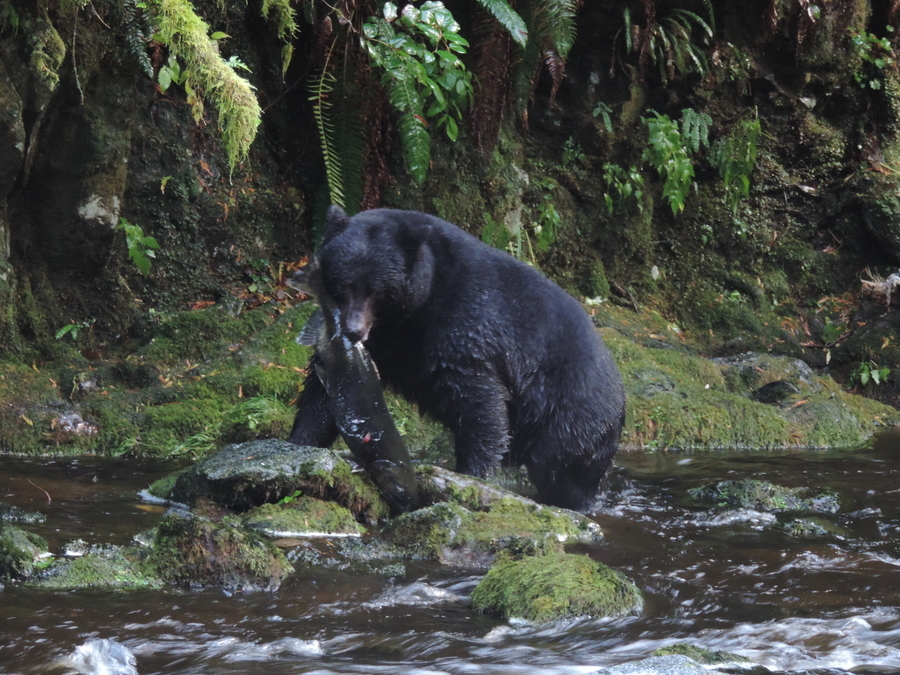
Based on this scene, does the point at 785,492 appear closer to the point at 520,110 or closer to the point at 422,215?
the point at 422,215

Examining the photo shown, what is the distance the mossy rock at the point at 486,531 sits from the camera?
4258 millimetres

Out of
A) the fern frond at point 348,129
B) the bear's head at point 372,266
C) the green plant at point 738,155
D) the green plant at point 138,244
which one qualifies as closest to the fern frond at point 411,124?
the fern frond at point 348,129

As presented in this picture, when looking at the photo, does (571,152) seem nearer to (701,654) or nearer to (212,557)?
(212,557)

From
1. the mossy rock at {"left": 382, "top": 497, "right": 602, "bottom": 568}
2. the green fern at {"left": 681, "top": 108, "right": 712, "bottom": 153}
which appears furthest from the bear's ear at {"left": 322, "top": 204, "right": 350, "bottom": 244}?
the green fern at {"left": 681, "top": 108, "right": 712, "bottom": 153}

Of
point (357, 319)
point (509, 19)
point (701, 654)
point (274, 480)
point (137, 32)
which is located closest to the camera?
point (701, 654)

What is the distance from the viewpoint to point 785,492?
580 cm

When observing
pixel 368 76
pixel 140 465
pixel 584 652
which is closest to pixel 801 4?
pixel 368 76

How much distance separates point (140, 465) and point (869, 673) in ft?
15.2

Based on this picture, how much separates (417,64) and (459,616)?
209 inches

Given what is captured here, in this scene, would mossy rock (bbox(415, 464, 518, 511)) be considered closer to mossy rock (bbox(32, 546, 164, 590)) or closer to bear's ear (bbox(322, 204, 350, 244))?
bear's ear (bbox(322, 204, 350, 244))

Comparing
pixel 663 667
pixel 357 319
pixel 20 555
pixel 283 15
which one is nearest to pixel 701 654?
pixel 663 667

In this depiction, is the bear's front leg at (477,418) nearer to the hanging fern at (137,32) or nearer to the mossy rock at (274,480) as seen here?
the mossy rock at (274,480)

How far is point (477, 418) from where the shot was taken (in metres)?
5.43

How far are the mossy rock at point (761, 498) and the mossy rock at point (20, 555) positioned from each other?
3.69 metres
